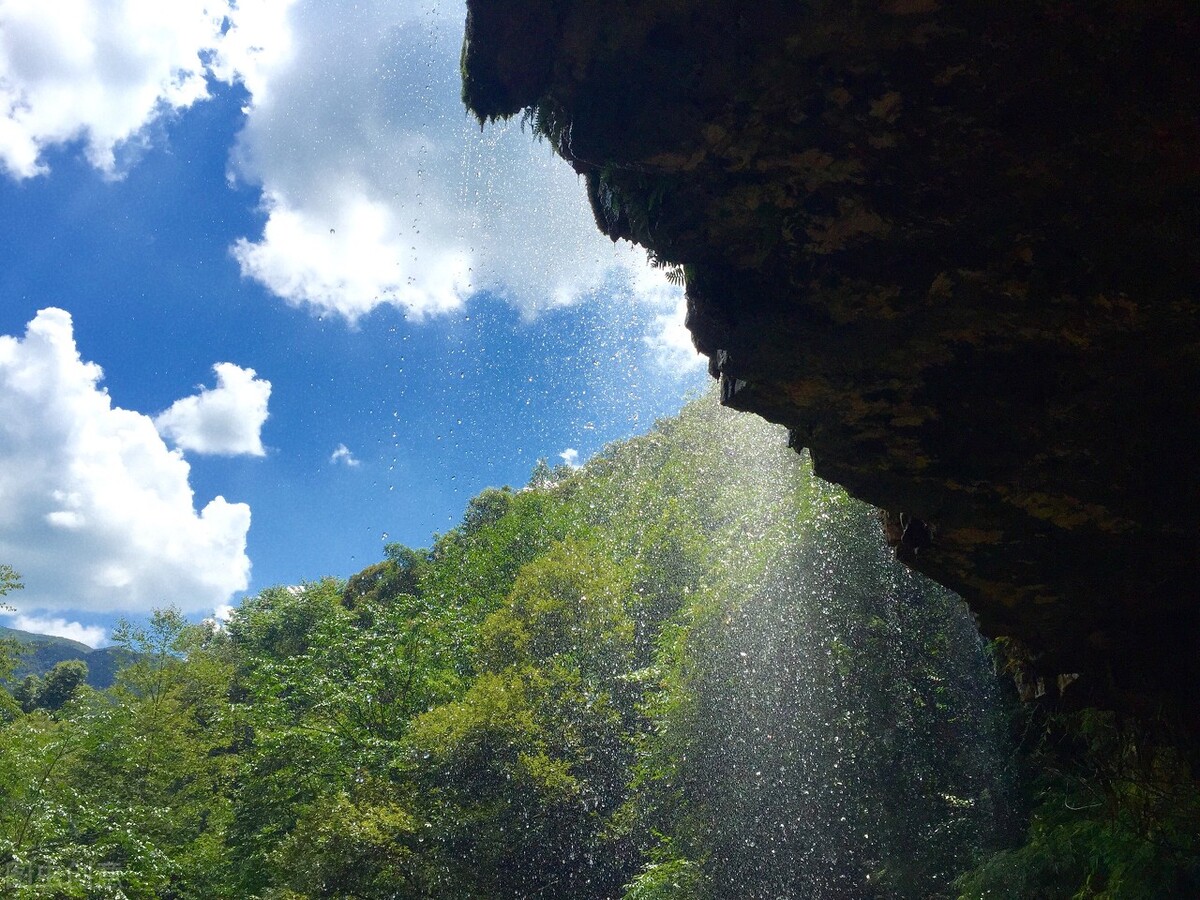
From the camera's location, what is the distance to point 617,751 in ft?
43.5

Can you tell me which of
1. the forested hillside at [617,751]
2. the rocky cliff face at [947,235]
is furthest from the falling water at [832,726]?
the rocky cliff face at [947,235]

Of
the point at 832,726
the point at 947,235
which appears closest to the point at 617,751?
the point at 832,726

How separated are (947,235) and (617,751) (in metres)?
11.6

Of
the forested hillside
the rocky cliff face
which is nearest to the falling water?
the forested hillside

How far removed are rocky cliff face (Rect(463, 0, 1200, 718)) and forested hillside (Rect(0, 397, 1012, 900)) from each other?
412 cm

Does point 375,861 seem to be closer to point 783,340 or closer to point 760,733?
point 760,733

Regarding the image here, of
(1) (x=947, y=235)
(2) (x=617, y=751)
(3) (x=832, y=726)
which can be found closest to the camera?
(1) (x=947, y=235)

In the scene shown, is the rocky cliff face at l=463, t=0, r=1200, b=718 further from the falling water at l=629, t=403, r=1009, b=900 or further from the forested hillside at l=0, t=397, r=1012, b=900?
the forested hillside at l=0, t=397, r=1012, b=900

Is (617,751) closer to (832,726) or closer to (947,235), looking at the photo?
(832,726)

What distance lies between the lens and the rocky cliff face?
365cm

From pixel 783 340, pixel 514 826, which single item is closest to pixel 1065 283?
pixel 783 340

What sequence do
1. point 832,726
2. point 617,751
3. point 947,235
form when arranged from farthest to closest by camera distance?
point 617,751 → point 832,726 → point 947,235

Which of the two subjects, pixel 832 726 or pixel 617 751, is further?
pixel 617 751

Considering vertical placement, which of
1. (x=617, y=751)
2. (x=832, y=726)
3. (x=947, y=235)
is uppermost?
(x=947, y=235)
